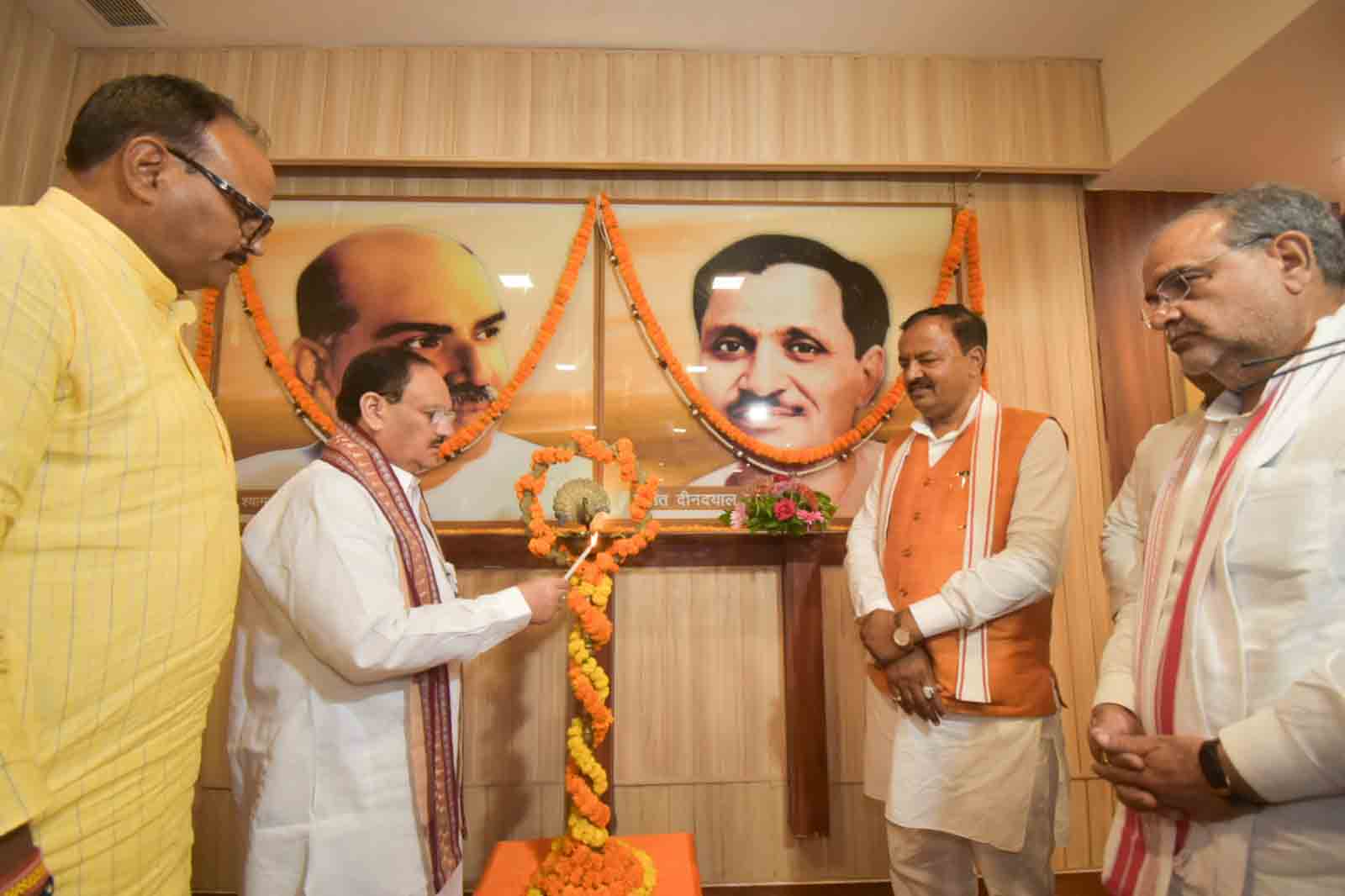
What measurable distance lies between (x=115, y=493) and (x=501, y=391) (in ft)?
8.11

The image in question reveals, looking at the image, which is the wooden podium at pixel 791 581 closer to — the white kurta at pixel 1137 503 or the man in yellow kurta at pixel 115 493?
the white kurta at pixel 1137 503

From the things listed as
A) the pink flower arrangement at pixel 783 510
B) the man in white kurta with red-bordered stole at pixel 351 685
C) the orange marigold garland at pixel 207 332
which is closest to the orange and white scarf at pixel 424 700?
the man in white kurta with red-bordered stole at pixel 351 685

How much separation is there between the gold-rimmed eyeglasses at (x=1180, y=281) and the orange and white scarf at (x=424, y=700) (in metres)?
1.68

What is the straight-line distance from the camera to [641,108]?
3488 mm

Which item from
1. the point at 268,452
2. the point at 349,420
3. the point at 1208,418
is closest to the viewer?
the point at 1208,418

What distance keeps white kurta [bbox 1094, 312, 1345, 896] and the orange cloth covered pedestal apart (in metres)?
1.49

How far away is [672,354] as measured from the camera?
3.42 m

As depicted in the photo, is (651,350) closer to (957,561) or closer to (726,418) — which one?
(726,418)

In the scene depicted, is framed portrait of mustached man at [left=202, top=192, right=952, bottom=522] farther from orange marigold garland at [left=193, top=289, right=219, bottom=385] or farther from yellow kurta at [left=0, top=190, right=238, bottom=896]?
yellow kurta at [left=0, top=190, right=238, bottom=896]

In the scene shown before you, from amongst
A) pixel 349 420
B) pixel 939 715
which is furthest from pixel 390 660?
pixel 939 715

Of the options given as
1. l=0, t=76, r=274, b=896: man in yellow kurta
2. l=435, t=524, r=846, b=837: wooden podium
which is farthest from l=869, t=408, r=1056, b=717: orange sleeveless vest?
l=0, t=76, r=274, b=896: man in yellow kurta

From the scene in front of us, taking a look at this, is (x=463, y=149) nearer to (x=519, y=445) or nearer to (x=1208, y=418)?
(x=519, y=445)

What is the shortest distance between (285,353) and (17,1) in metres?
1.91

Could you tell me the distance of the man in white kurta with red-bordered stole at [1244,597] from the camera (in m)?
1.03
